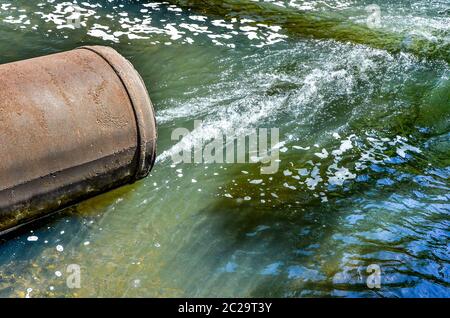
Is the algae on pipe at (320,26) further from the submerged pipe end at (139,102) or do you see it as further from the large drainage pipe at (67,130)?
the large drainage pipe at (67,130)

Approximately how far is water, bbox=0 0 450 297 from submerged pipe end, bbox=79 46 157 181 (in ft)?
2.31

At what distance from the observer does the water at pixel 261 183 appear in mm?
4543

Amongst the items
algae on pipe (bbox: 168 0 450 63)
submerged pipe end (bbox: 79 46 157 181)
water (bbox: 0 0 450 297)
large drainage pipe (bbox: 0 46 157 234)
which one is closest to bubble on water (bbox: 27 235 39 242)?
water (bbox: 0 0 450 297)

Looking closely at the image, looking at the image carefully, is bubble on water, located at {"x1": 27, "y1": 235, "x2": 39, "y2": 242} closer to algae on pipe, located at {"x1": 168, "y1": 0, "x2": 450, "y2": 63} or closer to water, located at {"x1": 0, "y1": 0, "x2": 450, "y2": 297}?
water, located at {"x1": 0, "y1": 0, "x2": 450, "y2": 297}

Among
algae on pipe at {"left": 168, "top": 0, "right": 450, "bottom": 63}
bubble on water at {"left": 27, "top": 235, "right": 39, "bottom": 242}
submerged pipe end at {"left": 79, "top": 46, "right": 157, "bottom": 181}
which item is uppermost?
submerged pipe end at {"left": 79, "top": 46, "right": 157, "bottom": 181}

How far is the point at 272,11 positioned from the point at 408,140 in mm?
4639

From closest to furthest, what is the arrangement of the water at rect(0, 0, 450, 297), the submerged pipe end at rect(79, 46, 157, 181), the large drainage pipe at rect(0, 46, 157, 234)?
the large drainage pipe at rect(0, 46, 157, 234)
the water at rect(0, 0, 450, 297)
the submerged pipe end at rect(79, 46, 157, 181)

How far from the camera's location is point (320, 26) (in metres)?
9.66

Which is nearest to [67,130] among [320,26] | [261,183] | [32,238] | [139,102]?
[139,102]

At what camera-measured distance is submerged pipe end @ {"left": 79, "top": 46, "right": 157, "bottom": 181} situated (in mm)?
4648

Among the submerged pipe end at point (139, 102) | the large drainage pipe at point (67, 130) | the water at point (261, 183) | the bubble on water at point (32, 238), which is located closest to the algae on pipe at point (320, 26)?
the water at point (261, 183)

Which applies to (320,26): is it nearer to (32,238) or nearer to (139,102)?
(139,102)

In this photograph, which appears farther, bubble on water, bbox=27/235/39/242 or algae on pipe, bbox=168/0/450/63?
algae on pipe, bbox=168/0/450/63
